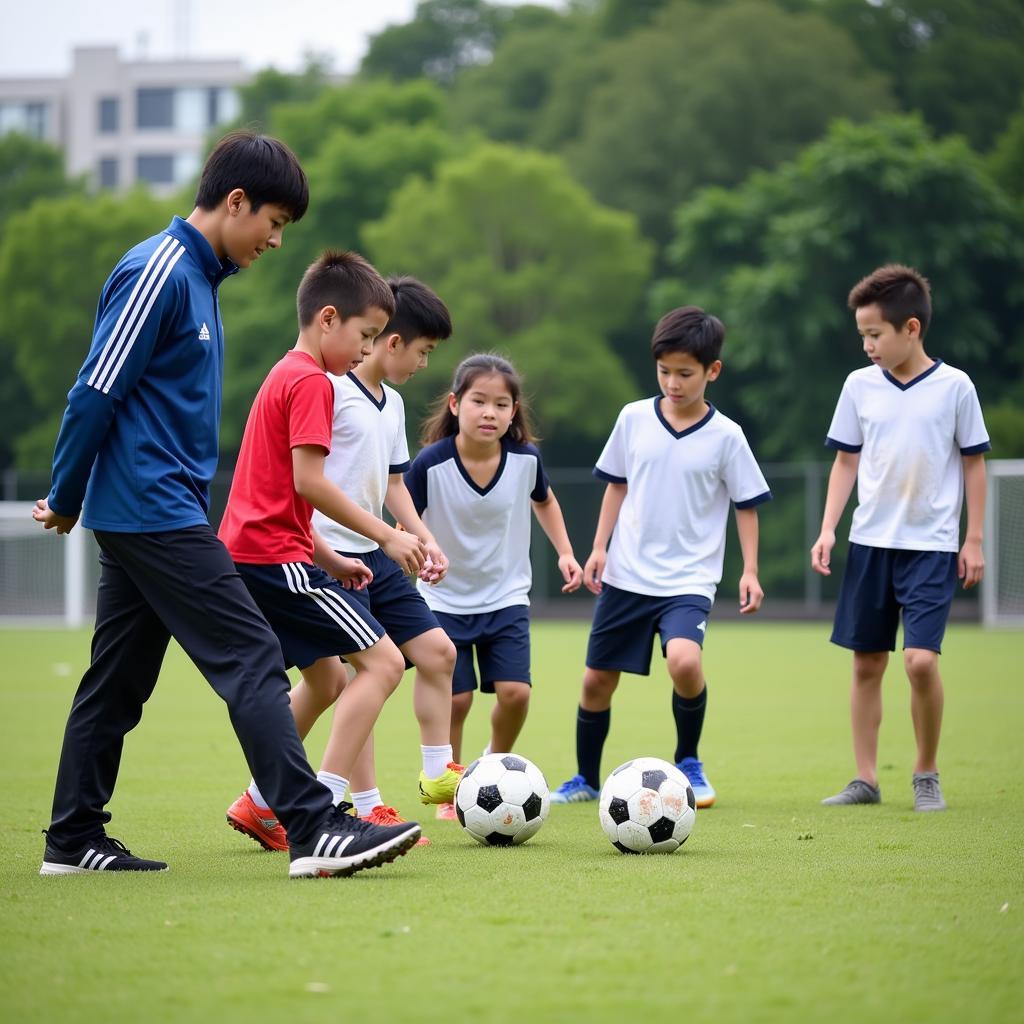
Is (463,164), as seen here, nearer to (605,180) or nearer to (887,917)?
(605,180)

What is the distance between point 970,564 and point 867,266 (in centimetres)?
2507

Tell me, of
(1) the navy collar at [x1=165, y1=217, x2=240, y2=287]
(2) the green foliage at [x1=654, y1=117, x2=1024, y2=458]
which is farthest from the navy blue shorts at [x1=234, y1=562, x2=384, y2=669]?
(2) the green foliage at [x1=654, y1=117, x2=1024, y2=458]

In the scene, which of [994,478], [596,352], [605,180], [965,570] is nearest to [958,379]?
[965,570]

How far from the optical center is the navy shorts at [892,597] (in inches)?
249

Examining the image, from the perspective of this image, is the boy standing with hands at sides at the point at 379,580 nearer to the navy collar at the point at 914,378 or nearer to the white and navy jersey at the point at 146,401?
the white and navy jersey at the point at 146,401

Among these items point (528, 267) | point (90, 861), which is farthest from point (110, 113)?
point (90, 861)

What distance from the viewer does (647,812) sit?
5074 millimetres

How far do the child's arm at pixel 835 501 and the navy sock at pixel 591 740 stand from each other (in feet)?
3.76

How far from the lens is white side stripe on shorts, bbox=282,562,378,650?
495 cm

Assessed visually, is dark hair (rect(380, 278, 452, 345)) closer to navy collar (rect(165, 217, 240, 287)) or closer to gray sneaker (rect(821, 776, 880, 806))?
navy collar (rect(165, 217, 240, 287))

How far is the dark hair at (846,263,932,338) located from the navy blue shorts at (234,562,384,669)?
105 inches

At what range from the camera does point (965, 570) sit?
6.39 metres

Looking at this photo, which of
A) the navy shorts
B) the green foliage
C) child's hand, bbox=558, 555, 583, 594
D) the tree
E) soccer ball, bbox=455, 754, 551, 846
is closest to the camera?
soccer ball, bbox=455, 754, 551, 846

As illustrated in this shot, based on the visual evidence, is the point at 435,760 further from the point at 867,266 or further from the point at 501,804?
the point at 867,266
